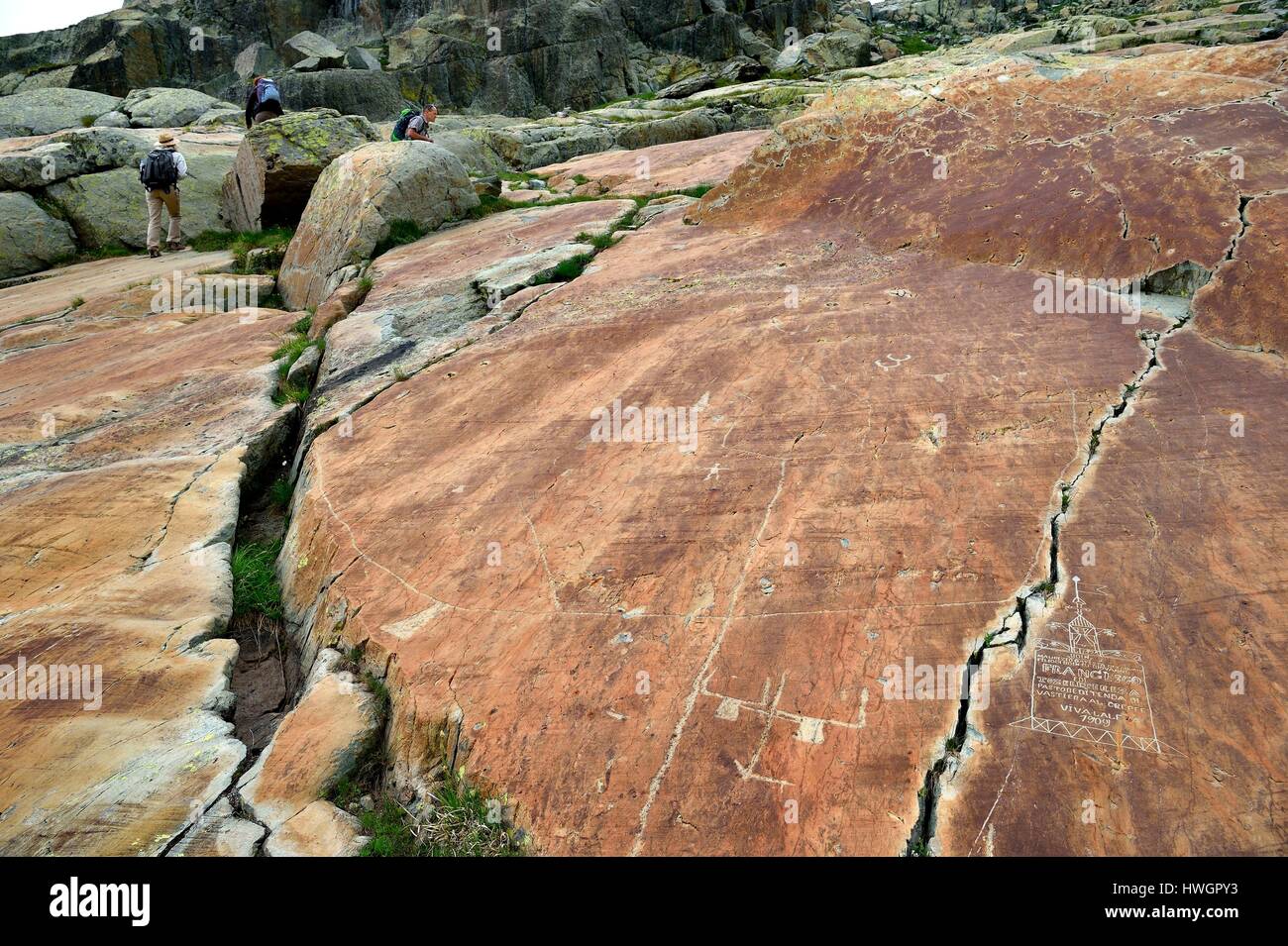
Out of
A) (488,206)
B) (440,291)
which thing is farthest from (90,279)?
(440,291)

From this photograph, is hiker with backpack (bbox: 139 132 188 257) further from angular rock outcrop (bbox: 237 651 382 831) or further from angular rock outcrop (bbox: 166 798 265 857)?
angular rock outcrop (bbox: 166 798 265 857)

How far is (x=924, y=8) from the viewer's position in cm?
6450

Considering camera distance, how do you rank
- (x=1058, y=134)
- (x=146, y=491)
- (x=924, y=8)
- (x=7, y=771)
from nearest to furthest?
(x=7, y=771) → (x=146, y=491) → (x=1058, y=134) → (x=924, y=8)

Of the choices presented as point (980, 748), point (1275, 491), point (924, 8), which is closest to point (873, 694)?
point (980, 748)

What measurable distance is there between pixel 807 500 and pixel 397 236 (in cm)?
707

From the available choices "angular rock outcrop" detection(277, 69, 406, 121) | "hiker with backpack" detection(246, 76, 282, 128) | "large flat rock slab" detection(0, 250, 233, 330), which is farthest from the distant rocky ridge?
"large flat rock slab" detection(0, 250, 233, 330)

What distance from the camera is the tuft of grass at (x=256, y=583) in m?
4.41

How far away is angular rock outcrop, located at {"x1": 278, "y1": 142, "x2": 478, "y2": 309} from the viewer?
907cm

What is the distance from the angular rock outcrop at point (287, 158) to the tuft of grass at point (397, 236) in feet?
9.59

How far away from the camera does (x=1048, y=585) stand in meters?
3.16

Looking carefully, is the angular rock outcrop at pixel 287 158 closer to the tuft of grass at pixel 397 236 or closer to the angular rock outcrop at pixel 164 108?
the tuft of grass at pixel 397 236

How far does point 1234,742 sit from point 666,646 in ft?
6.46
